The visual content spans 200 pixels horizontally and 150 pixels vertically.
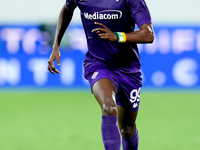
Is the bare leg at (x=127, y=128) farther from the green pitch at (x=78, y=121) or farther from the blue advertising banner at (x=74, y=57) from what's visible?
the blue advertising banner at (x=74, y=57)

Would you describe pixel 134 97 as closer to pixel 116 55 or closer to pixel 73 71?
pixel 116 55

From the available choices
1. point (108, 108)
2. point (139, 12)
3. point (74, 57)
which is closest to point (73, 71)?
point (74, 57)

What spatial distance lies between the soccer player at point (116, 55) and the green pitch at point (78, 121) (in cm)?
178

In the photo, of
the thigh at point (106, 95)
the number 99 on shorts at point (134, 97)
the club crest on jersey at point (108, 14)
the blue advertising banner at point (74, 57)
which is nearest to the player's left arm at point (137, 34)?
the club crest on jersey at point (108, 14)

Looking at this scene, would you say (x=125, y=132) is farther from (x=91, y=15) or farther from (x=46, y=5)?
(x=46, y=5)

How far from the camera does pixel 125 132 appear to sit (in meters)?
5.66

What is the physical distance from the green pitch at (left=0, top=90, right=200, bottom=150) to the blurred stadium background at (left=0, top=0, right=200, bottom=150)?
2 cm

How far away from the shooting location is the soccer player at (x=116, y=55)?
192 inches

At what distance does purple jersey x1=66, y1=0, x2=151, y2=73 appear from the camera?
5.04 metres

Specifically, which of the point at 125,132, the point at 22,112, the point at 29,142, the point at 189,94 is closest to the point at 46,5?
the point at 189,94

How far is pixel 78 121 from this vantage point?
9703mm

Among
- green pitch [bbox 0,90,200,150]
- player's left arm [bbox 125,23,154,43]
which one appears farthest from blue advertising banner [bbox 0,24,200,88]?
player's left arm [bbox 125,23,154,43]

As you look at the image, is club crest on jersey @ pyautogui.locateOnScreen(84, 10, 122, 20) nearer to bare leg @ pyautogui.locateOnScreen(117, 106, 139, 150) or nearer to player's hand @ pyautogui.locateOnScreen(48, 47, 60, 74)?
player's hand @ pyautogui.locateOnScreen(48, 47, 60, 74)

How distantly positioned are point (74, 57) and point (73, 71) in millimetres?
382
